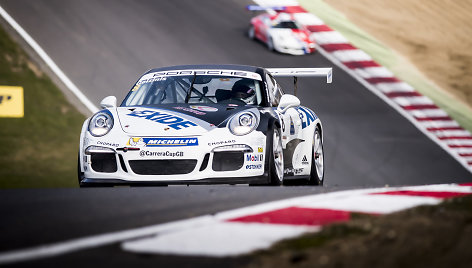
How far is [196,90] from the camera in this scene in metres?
8.95

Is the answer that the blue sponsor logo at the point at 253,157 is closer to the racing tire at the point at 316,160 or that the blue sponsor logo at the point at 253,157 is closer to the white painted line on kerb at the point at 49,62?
the racing tire at the point at 316,160

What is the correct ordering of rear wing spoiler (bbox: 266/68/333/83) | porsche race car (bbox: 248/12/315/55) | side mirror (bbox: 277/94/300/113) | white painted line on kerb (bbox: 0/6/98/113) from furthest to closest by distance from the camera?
1. porsche race car (bbox: 248/12/315/55)
2. white painted line on kerb (bbox: 0/6/98/113)
3. rear wing spoiler (bbox: 266/68/333/83)
4. side mirror (bbox: 277/94/300/113)

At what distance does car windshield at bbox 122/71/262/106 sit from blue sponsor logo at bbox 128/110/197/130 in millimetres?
705

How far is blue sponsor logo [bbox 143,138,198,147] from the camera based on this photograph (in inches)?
300

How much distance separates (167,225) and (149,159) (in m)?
3.16

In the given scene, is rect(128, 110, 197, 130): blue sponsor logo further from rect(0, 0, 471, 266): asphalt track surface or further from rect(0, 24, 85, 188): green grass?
rect(0, 0, 471, 266): asphalt track surface

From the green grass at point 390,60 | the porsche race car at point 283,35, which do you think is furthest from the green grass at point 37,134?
the green grass at point 390,60

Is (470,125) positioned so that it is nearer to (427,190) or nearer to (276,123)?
(276,123)

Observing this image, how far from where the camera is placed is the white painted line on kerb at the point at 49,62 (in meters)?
14.9

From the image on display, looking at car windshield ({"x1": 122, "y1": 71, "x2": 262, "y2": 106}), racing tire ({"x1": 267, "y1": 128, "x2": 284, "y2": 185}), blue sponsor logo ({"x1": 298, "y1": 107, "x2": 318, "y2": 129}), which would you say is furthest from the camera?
blue sponsor logo ({"x1": 298, "y1": 107, "x2": 318, "y2": 129})

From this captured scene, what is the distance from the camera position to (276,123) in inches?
321

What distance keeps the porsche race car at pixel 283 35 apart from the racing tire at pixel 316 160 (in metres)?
9.69

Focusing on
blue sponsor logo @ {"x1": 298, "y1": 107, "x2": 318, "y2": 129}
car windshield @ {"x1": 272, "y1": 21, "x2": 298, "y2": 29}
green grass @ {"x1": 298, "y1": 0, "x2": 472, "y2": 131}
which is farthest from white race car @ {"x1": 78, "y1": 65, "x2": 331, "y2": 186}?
car windshield @ {"x1": 272, "y1": 21, "x2": 298, "y2": 29}

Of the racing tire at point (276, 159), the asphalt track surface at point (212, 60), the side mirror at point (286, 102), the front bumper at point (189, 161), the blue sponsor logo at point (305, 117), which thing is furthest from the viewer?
the asphalt track surface at point (212, 60)
